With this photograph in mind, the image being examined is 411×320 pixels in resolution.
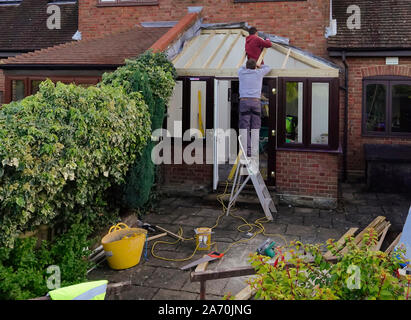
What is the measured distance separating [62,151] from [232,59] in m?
5.58

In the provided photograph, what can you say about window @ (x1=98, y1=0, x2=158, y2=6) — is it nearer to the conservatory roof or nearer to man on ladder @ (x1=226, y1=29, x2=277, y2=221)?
the conservatory roof

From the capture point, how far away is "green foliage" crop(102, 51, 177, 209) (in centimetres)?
685

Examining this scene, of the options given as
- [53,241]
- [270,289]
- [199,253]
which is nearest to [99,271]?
[53,241]

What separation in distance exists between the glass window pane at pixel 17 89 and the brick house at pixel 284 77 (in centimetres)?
40

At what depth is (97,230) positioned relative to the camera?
6.20m

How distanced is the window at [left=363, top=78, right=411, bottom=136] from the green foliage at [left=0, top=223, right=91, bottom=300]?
9.33 m

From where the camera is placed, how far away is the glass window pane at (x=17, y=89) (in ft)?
33.0

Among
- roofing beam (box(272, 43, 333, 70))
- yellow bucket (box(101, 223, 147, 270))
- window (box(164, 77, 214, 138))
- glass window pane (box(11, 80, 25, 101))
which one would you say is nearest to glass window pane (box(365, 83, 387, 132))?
roofing beam (box(272, 43, 333, 70))

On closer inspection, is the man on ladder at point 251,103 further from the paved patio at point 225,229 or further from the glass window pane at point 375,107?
the glass window pane at point 375,107

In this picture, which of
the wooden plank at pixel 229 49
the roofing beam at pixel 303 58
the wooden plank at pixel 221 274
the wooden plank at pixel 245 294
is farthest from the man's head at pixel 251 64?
the wooden plank at pixel 221 274

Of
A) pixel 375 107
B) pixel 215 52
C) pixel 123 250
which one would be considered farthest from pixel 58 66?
pixel 375 107
